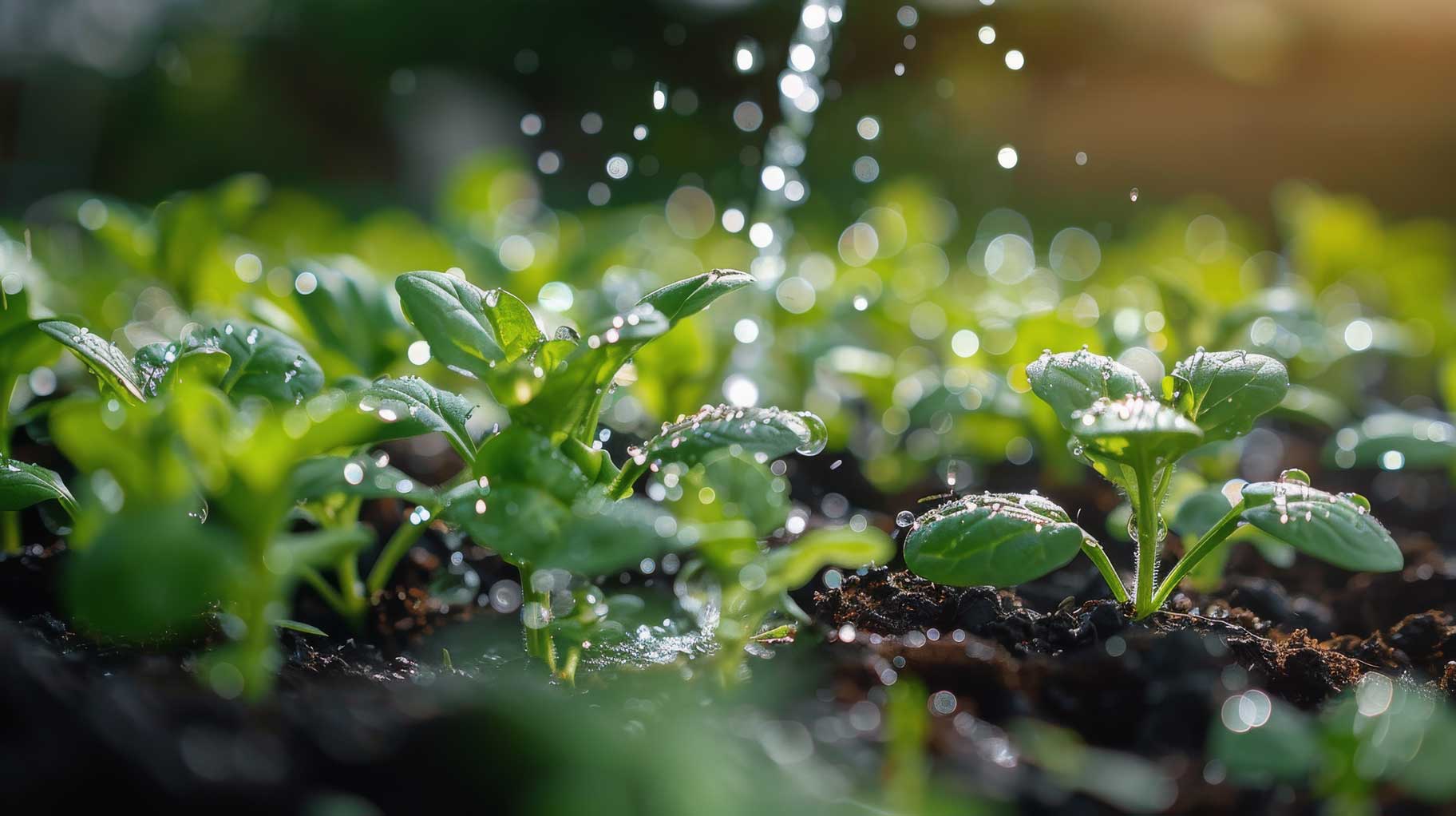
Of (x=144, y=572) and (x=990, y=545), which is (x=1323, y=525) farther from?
(x=144, y=572)

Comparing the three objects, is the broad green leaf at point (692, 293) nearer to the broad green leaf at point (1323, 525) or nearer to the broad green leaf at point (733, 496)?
the broad green leaf at point (733, 496)

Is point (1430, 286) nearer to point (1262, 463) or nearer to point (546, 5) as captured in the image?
point (1262, 463)

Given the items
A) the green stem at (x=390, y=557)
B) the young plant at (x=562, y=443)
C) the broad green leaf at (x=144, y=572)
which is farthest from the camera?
the green stem at (x=390, y=557)

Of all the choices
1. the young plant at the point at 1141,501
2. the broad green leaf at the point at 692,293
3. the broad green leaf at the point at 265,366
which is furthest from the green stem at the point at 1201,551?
the broad green leaf at the point at 265,366

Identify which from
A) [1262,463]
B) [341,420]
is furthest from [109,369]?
[1262,463]

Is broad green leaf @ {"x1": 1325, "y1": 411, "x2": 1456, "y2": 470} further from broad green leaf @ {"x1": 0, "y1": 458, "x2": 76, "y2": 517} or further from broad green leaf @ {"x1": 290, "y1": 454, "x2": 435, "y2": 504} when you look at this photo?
broad green leaf @ {"x1": 0, "y1": 458, "x2": 76, "y2": 517}

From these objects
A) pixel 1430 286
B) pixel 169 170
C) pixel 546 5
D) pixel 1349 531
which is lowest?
pixel 1349 531

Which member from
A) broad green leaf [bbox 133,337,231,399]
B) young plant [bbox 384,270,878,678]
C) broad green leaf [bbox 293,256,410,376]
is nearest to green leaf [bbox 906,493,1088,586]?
young plant [bbox 384,270,878,678]
